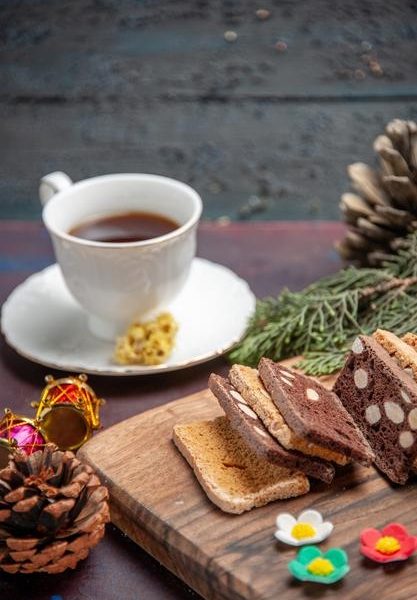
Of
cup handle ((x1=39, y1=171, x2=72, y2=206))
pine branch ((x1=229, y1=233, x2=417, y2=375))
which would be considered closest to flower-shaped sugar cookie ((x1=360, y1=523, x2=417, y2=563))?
pine branch ((x1=229, y1=233, x2=417, y2=375))

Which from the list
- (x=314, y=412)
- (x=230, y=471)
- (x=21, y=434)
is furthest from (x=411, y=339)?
(x=21, y=434)

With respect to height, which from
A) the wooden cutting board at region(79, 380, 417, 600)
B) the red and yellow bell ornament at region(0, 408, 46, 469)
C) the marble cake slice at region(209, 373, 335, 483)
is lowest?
the red and yellow bell ornament at region(0, 408, 46, 469)

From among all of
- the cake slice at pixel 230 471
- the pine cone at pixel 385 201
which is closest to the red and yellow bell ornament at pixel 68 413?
the cake slice at pixel 230 471

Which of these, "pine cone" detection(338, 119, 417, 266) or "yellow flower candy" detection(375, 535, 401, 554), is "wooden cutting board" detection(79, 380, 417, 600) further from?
"pine cone" detection(338, 119, 417, 266)

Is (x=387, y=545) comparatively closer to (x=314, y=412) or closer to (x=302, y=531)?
(x=302, y=531)

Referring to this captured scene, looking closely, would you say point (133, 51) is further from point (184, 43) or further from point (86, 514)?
point (86, 514)

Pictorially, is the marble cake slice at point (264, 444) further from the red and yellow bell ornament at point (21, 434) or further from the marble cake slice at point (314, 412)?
the red and yellow bell ornament at point (21, 434)
